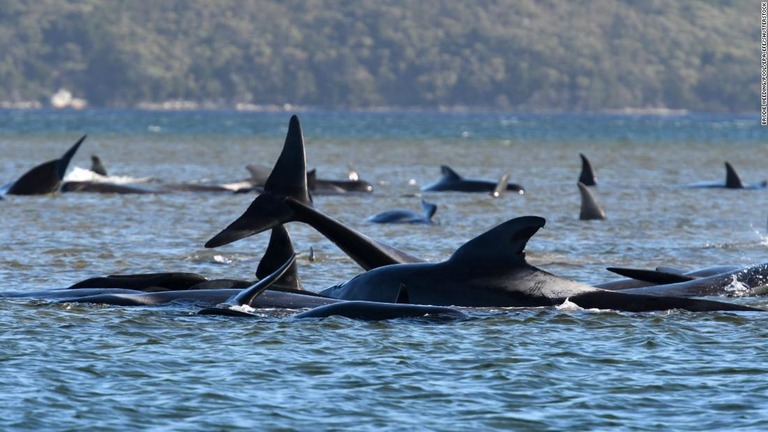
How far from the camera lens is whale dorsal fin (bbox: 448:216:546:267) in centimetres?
1547

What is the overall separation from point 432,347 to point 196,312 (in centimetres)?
290

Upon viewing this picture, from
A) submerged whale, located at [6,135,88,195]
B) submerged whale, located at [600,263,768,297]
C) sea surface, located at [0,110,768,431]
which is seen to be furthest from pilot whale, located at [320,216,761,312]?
submerged whale, located at [6,135,88,195]

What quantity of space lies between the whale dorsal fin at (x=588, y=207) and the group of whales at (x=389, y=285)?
1398 cm

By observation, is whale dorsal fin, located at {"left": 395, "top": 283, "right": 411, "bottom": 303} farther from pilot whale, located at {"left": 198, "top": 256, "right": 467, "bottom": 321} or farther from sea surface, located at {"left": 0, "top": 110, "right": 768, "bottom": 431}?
sea surface, located at {"left": 0, "top": 110, "right": 768, "bottom": 431}

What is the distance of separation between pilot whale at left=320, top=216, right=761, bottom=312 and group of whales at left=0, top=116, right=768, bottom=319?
0.01m

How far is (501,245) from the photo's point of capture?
15945mm

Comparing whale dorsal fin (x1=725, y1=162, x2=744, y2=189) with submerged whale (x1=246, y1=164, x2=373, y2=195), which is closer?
submerged whale (x1=246, y1=164, x2=373, y2=195)

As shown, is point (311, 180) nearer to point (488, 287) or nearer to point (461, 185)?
point (461, 185)

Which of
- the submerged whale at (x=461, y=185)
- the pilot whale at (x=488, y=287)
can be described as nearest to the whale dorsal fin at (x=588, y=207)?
the submerged whale at (x=461, y=185)

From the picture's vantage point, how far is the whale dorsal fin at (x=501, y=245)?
50.8ft

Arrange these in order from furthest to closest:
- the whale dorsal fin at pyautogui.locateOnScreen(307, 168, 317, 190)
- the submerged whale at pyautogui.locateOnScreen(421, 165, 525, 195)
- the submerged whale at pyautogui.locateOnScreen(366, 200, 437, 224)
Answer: the submerged whale at pyautogui.locateOnScreen(421, 165, 525, 195) → the whale dorsal fin at pyautogui.locateOnScreen(307, 168, 317, 190) → the submerged whale at pyautogui.locateOnScreen(366, 200, 437, 224)

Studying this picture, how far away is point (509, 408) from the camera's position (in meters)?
12.1

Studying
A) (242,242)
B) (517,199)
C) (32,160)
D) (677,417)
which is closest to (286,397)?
(677,417)

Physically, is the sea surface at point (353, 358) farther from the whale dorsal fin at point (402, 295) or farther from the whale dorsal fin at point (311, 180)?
the whale dorsal fin at point (311, 180)
